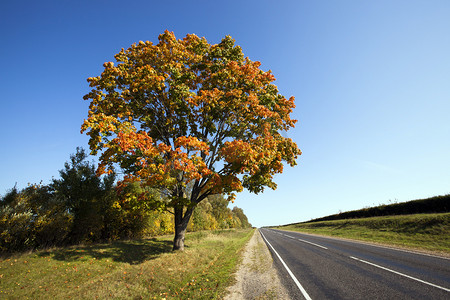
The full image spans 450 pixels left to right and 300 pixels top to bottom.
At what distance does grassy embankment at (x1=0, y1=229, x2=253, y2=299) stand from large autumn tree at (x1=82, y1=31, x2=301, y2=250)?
3.40m

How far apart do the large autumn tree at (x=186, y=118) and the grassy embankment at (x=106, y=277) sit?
3.40 metres

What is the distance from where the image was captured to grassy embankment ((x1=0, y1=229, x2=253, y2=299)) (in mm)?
6859

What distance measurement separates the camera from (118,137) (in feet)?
31.1

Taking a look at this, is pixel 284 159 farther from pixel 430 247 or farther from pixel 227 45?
pixel 430 247

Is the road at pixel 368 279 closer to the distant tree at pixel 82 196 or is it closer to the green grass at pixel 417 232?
the green grass at pixel 417 232

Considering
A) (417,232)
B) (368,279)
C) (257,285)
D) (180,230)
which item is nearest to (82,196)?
(180,230)

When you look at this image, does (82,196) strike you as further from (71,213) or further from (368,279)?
(368,279)

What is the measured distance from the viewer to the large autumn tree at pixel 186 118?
396 inches

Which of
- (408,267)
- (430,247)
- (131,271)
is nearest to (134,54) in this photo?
(131,271)

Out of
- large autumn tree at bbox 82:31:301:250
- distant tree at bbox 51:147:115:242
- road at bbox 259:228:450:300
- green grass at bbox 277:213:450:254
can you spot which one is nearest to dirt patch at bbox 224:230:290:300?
road at bbox 259:228:450:300

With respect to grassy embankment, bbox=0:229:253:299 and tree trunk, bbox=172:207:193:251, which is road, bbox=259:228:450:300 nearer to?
grassy embankment, bbox=0:229:253:299

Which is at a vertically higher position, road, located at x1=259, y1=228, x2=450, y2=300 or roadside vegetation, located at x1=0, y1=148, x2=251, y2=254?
roadside vegetation, located at x1=0, y1=148, x2=251, y2=254

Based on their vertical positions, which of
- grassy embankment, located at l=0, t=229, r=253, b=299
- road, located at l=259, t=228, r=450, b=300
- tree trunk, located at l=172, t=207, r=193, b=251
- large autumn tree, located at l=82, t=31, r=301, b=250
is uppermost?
large autumn tree, located at l=82, t=31, r=301, b=250

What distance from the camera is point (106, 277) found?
8.59 metres
